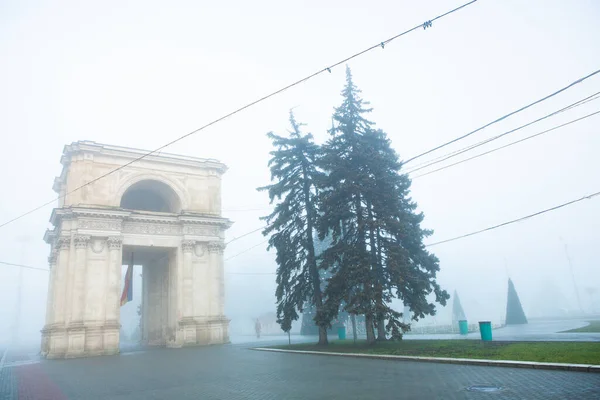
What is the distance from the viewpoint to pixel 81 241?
30.3 meters

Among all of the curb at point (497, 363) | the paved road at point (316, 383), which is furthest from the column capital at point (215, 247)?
the curb at point (497, 363)

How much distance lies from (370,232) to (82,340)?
2128 centimetres

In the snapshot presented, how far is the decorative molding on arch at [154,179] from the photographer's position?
33438mm

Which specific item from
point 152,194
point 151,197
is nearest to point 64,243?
point 152,194

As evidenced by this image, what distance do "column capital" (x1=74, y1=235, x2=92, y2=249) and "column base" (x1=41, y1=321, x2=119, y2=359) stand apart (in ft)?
17.8

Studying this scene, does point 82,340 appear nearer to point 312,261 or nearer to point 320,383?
point 312,261

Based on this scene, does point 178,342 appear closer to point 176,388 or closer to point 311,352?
point 311,352

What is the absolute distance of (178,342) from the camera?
32344 mm

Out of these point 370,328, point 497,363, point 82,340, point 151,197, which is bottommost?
point 497,363

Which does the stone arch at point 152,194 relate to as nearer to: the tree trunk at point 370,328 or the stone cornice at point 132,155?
the stone cornice at point 132,155

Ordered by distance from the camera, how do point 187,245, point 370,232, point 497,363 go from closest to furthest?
point 497,363 → point 370,232 → point 187,245

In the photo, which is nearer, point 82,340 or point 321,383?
point 321,383

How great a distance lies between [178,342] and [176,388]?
893 inches

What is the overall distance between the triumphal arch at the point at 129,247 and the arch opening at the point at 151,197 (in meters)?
0.16
